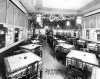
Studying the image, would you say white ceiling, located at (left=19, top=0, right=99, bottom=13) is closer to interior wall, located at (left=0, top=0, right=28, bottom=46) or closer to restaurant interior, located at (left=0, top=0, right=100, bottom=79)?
restaurant interior, located at (left=0, top=0, right=100, bottom=79)

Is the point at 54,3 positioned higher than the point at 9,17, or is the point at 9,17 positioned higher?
the point at 54,3

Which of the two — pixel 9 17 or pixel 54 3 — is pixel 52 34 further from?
pixel 9 17

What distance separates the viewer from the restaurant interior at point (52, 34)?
116 inches

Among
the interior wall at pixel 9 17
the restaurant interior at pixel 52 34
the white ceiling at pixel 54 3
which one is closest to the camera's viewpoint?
the restaurant interior at pixel 52 34

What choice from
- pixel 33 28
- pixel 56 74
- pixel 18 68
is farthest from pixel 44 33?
pixel 18 68

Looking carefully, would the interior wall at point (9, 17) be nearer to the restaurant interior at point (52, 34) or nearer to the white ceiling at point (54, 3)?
the restaurant interior at point (52, 34)

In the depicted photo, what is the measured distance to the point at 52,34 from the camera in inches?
386

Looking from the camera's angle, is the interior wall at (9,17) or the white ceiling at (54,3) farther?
the white ceiling at (54,3)

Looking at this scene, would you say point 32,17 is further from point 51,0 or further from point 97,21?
point 97,21

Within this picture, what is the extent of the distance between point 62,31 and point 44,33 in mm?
2074

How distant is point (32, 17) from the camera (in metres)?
8.39

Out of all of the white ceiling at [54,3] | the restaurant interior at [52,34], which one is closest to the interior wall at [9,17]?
the restaurant interior at [52,34]

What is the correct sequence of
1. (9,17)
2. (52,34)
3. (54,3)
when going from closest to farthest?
(9,17) < (54,3) < (52,34)

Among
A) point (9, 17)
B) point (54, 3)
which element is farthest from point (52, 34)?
point (9, 17)
